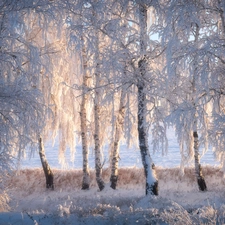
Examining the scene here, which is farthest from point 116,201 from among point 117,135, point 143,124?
point 117,135

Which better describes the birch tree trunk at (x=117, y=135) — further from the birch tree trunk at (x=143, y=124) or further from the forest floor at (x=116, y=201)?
the birch tree trunk at (x=143, y=124)

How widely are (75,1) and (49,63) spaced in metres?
2.25

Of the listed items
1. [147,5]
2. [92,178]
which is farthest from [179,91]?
[92,178]

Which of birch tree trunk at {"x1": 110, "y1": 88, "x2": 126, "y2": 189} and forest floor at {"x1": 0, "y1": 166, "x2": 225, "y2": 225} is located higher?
birch tree trunk at {"x1": 110, "y1": 88, "x2": 126, "y2": 189}

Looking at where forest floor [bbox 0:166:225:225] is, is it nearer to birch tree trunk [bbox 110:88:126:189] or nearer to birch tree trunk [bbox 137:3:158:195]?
birch tree trunk [bbox 110:88:126:189]

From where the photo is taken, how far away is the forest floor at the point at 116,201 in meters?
5.46

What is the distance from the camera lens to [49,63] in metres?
10.7

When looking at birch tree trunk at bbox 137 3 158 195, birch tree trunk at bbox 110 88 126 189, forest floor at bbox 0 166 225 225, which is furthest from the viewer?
birch tree trunk at bbox 110 88 126 189

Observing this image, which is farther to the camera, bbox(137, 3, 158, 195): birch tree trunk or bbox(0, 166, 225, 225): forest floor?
bbox(137, 3, 158, 195): birch tree trunk

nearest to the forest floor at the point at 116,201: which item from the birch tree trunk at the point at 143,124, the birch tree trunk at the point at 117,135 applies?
the birch tree trunk at the point at 117,135

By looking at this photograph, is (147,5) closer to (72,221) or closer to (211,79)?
(211,79)

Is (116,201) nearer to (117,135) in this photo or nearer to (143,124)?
(143,124)

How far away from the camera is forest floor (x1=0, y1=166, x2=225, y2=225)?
17.9ft

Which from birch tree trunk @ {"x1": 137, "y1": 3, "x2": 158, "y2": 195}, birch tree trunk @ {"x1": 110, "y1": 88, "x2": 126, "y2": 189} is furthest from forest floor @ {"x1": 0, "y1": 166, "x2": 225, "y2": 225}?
birch tree trunk @ {"x1": 137, "y1": 3, "x2": 158, "y2": 195}
